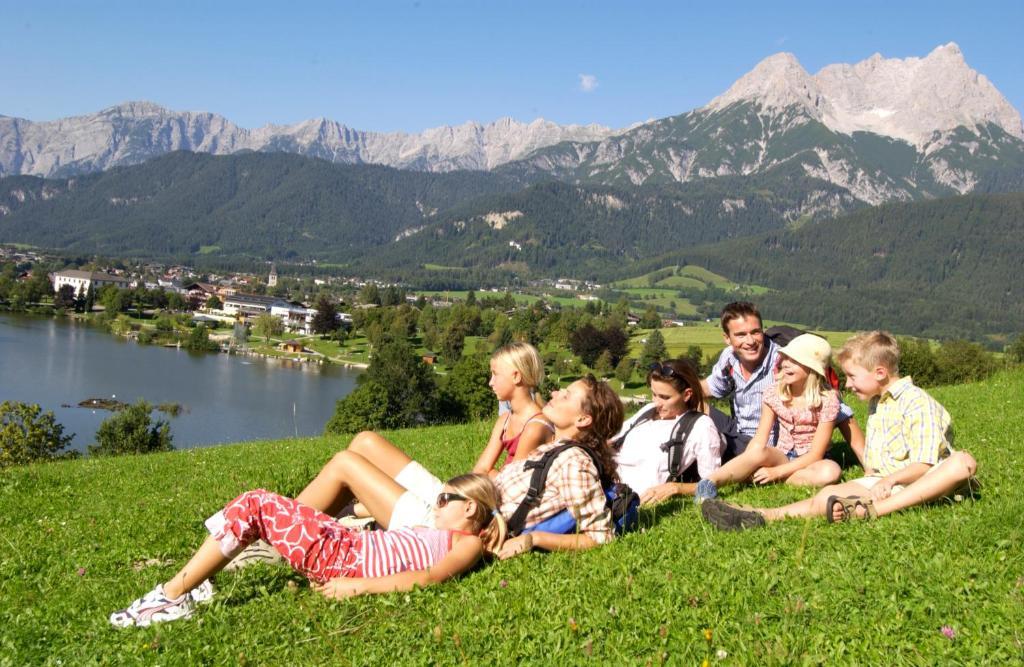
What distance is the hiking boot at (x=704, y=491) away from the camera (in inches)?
265

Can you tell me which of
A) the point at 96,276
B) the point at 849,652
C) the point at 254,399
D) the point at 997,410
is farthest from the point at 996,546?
the point at 96,276

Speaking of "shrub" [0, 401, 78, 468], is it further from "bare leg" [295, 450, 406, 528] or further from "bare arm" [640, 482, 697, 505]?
"bare arm" [640, 482, 697, 505]

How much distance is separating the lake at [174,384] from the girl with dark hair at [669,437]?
3188 centimetres

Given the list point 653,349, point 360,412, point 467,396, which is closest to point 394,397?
point 467,396

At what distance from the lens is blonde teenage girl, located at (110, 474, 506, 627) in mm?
4934

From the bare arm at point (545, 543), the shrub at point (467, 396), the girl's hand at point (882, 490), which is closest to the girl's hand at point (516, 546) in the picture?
the bare arm at point (545, 543)

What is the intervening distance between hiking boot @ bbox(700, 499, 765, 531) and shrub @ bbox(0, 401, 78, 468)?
30656 millimetres

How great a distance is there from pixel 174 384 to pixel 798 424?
67.7 metres

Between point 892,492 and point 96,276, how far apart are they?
17663cm

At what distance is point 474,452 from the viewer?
1127cm

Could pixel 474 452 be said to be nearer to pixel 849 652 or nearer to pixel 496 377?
pixel 496 377

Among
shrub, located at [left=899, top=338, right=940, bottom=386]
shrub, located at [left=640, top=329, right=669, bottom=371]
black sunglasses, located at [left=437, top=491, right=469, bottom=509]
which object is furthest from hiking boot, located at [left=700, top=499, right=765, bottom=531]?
shrub, located at [left=640, top=329, right=669, bottom=371]

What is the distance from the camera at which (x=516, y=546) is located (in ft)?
17.9

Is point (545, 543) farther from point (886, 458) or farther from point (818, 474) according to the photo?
point (818, 474)
